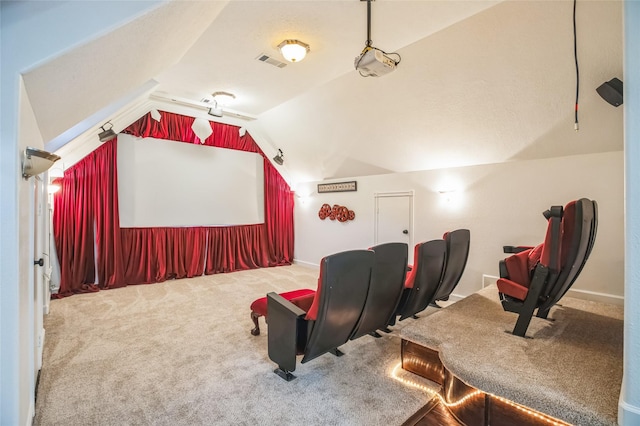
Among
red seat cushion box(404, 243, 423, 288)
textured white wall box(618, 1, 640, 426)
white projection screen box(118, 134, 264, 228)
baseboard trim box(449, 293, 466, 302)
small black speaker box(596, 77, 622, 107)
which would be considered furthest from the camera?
white projection screen box(118, 134, 264, 228)

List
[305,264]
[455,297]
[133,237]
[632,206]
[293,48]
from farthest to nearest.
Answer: [305,264] → [133,237] → [455,297] → [293,48] → [632,206]

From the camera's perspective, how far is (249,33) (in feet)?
10.3

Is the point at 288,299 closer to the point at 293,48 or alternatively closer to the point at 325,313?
the point at 325,313

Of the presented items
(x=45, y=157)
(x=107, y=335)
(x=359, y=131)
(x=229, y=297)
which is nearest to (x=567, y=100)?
(x=359, y=131)

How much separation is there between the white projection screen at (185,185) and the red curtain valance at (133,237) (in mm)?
146

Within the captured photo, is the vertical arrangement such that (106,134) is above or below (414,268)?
above

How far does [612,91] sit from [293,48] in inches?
120

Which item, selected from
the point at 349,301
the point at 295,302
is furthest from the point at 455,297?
the point at 349,301

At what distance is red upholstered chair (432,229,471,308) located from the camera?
325cm

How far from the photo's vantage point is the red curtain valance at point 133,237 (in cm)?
505

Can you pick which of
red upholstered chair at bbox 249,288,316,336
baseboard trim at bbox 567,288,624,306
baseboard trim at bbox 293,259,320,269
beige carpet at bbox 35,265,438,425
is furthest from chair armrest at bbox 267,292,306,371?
baseboard trim at bbox 293,259,320,269

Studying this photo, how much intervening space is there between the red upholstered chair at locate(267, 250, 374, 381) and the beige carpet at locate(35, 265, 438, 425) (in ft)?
1.04

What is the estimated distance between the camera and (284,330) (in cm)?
239

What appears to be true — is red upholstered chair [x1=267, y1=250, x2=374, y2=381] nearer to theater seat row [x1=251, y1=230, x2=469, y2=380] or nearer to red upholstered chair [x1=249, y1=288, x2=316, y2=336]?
theater seat row [x1=251, y1=230, x2=469, y2=380]
